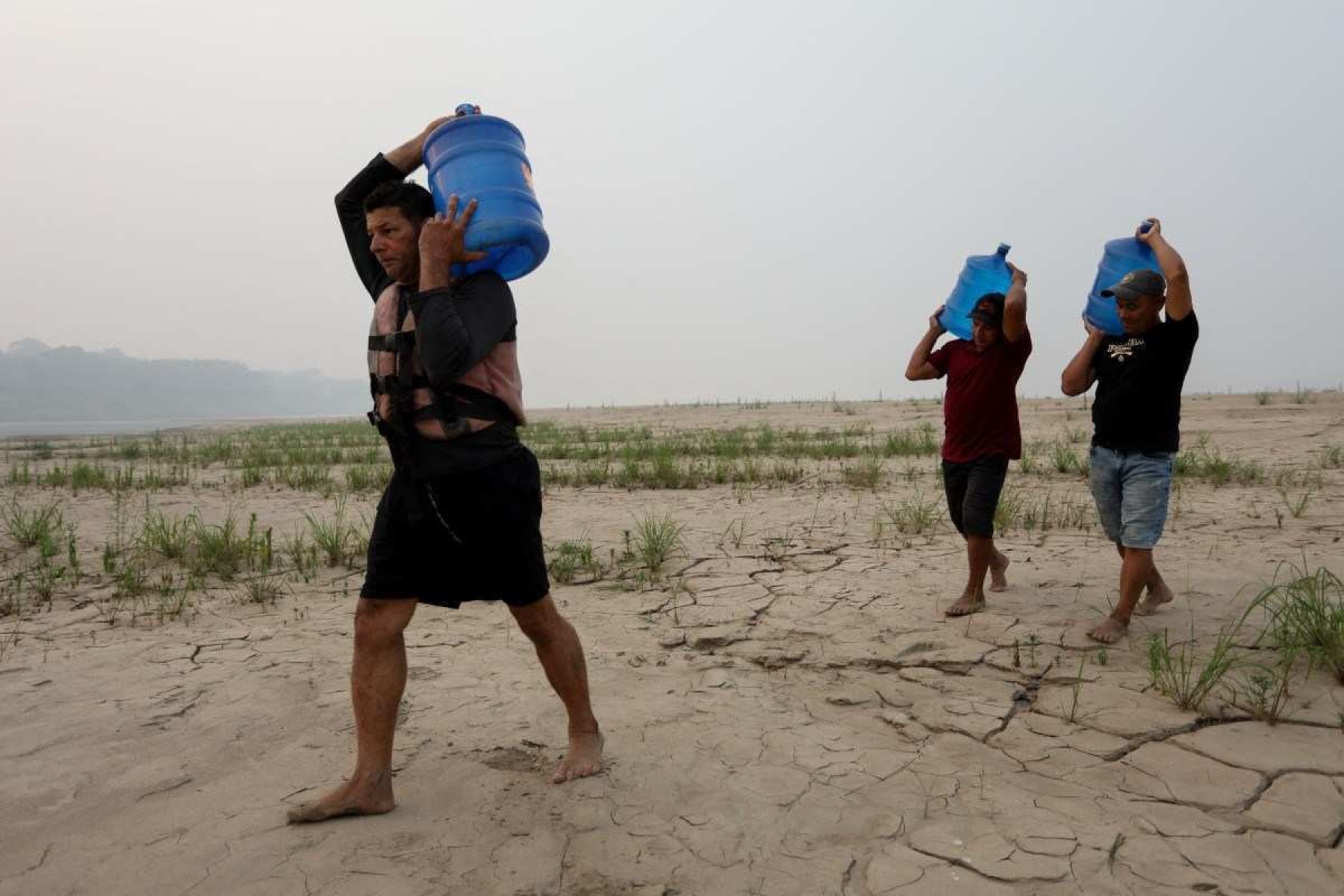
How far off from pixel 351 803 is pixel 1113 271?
362 cm

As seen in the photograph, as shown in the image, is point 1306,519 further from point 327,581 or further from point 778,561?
point 327,581

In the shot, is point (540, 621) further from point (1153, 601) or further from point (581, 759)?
point (1153, 601)

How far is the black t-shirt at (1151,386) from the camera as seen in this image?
3186 mm

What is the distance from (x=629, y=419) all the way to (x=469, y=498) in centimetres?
2420

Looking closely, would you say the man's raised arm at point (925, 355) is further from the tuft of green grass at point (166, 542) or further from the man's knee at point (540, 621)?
the tuft of green grass at point (166, 542)

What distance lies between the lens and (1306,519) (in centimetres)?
520

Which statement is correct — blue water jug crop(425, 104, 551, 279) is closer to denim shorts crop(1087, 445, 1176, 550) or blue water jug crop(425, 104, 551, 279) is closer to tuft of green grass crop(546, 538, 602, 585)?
denim shorts crop(1087, 445, 1176, 550)

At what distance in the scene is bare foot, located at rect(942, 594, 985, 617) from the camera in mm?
3691

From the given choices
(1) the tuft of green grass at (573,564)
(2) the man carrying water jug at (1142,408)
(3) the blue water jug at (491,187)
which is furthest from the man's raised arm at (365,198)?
(2) the man carrying water jug at (1142,408)

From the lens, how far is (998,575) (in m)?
4.06

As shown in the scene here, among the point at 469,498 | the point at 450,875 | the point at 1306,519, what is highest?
the point at 469,498

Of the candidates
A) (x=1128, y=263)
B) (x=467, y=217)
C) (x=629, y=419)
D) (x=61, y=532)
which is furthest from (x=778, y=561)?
(x=629, y=419)

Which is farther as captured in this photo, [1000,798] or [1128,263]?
[1128,263]

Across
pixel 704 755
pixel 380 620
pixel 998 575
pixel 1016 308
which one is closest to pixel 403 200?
pixel 380 620
